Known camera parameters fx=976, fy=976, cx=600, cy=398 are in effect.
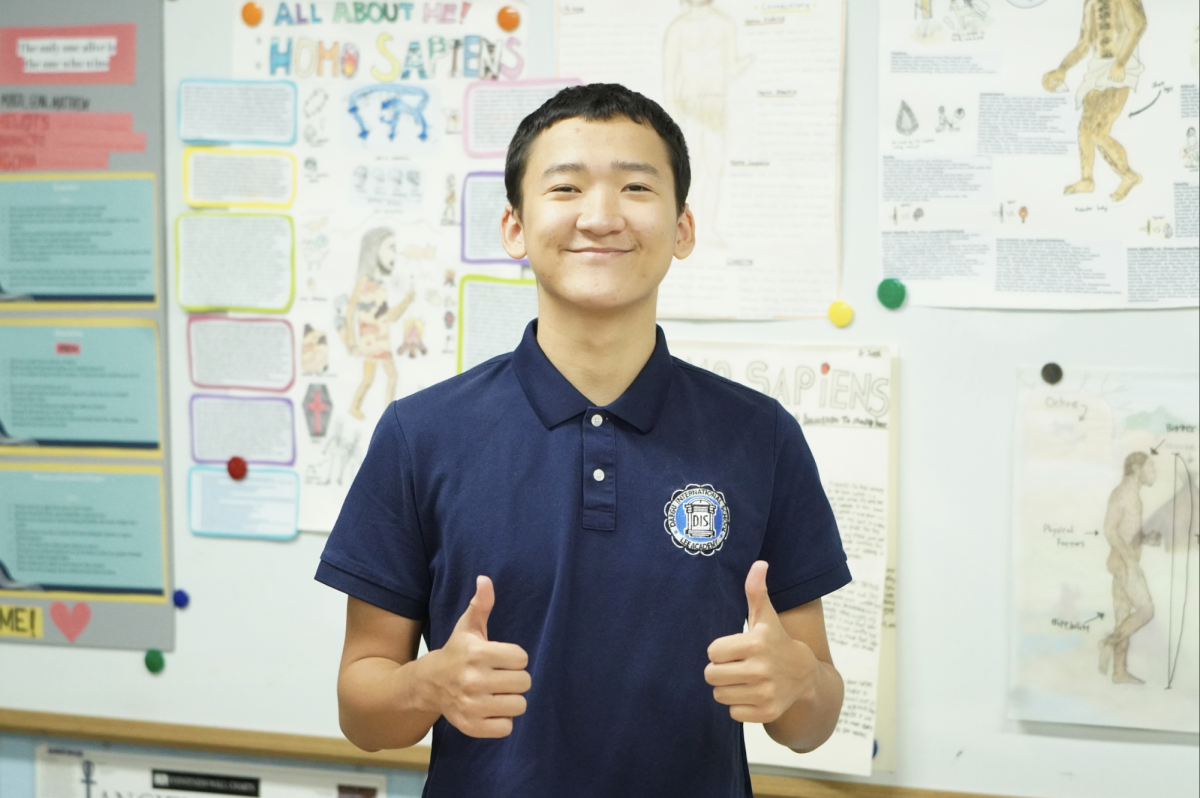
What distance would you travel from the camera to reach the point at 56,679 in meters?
1.74

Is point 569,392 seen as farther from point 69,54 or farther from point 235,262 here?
point 69,54

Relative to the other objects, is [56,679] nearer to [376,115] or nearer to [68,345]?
[68,345]

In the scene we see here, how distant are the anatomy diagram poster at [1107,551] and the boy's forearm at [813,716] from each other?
2.16ft

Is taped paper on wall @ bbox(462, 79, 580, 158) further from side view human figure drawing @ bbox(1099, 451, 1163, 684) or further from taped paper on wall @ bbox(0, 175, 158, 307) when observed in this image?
side view human figure drawing @ bbox(1099, 451, 1163, 684)

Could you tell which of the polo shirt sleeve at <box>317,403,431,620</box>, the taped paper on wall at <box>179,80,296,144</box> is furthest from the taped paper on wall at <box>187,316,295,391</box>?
the polo shirt sleeve at <box>317,403,431,620</box>

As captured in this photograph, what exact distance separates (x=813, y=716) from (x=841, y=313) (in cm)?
74

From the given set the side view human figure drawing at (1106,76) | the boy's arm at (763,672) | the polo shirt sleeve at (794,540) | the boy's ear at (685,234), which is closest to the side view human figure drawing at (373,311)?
the boy's ear at (685,234)

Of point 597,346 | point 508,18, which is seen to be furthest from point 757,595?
point 508,18

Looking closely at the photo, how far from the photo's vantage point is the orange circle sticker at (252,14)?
5.32ft

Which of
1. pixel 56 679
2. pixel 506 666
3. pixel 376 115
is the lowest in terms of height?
pixel 56 679

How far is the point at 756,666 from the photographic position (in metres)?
0.76

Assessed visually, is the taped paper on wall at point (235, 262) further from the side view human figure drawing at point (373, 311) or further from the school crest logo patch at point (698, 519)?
the school crest logo patch at point (698, 519)

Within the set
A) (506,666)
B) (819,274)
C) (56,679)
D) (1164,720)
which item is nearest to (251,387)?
(56,679)

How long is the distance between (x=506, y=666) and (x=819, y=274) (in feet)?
3.09
